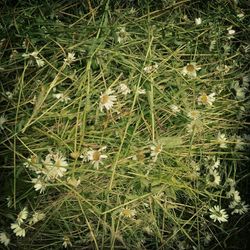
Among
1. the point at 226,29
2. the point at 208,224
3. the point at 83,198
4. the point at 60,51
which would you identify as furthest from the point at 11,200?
the point at 226,29

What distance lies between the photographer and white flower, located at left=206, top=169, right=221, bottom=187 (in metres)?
1.26

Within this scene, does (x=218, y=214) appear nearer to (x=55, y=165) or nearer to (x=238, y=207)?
(x=238, y=207)

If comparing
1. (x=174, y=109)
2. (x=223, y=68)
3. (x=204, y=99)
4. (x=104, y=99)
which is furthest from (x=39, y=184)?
(x=223, y=68)

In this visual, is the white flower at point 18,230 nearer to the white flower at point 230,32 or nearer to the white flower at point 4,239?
the white flower at point 4,239

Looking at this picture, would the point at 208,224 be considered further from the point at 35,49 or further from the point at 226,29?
the point at 35,49

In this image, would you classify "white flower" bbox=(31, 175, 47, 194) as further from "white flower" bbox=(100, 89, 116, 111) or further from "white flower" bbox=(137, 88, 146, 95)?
"white flower" bbox=(137, 88, 146, 95)

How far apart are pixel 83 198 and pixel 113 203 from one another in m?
0.10

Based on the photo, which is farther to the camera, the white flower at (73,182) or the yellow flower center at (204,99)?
the yellow flower center at (204,99)

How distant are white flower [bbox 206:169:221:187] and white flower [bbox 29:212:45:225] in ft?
1.62

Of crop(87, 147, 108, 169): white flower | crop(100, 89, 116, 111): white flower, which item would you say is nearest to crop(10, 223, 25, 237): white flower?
crop(87, 147, 108, 169): white flower

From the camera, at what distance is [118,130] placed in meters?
1.21

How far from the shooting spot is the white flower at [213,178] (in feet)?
4.13

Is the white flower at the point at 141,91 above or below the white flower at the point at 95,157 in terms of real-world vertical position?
above

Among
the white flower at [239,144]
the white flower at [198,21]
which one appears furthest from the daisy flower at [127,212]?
the white flower at [198,21]
